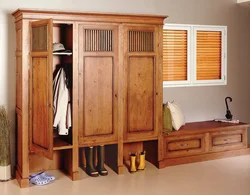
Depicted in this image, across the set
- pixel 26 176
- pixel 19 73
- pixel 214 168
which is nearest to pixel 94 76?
pixel 19 73

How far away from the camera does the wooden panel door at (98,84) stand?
4855 mm

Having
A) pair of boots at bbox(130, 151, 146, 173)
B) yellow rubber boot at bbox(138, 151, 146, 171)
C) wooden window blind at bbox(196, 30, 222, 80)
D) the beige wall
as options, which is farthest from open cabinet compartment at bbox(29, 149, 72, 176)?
wooden window blind at bbox(196, 30, 222, 80)

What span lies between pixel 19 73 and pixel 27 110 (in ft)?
1.53

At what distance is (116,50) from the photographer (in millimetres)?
5000

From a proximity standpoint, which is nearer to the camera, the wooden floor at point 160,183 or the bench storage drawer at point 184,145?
the wooden floor at point 160,183

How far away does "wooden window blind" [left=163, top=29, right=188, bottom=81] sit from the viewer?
19.6 ft

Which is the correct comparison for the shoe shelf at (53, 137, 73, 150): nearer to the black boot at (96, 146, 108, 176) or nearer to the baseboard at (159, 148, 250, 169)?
the black boot at (96, 146, 108, 176)

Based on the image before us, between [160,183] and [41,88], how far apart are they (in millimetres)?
1719

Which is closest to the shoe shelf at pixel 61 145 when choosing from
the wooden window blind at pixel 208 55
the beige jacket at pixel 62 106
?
the beige jacket at pixel 62 106

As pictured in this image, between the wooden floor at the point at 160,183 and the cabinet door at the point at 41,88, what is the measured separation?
45cm

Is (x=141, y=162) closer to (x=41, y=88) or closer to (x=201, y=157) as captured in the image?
(x=201, y=157)

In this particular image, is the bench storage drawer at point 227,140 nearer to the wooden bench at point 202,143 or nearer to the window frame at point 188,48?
the wooden bench at point 202,143

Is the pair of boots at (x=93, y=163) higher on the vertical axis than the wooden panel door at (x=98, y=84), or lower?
lower

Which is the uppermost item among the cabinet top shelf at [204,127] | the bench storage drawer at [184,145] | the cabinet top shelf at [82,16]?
the cabinet top shelf at [82,16]
